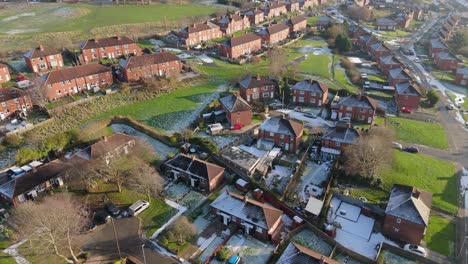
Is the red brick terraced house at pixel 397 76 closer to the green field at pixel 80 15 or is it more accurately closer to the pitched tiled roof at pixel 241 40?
the pitched tiled roof at pixel 241 40

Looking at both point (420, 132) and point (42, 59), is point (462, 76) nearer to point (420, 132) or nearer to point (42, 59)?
point (420, 132)

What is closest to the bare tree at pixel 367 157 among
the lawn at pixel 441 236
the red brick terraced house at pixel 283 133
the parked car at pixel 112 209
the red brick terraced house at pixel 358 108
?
the red brick terraced house at pixel 283 133

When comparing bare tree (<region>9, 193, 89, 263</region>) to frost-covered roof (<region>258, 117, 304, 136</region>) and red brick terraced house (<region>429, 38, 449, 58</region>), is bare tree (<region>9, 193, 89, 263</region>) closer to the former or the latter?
frost-covered roof (<region>258, 117, 304, 136</region>)

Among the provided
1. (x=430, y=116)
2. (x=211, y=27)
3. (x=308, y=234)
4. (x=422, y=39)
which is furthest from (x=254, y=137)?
(x=422, y=39)

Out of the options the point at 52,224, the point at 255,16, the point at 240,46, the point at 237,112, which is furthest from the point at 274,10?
the point at 52,224

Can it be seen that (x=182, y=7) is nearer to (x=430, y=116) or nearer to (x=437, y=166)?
(x=430, y=116)

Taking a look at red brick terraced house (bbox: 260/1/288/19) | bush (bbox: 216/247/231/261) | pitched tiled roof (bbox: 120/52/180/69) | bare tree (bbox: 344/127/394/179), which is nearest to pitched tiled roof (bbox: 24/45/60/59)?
pitched tiled roof (bbox: 120/52/180/69)
